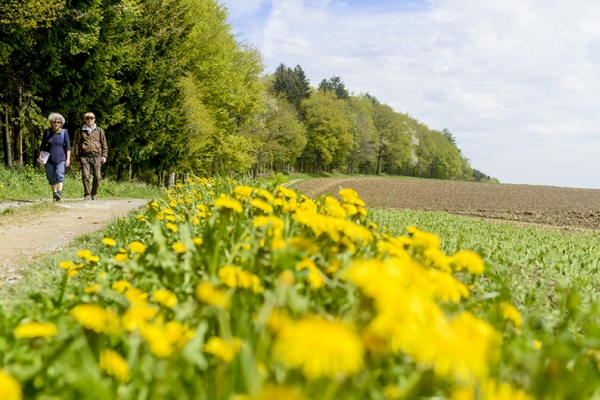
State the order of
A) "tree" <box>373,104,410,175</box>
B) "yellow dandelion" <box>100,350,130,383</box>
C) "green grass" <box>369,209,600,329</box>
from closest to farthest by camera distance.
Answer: "yellow dandelion" <box>100,350,130,383</box>
"green grass" <box>369,209,600,329</box>
"tree" <box>373,104,410,175</box>

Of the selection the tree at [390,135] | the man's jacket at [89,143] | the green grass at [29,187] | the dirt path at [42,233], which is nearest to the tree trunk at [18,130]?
the green grass at [29,187]

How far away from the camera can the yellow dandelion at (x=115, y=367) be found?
1378 millimetres

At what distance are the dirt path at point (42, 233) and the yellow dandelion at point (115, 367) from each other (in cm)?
280

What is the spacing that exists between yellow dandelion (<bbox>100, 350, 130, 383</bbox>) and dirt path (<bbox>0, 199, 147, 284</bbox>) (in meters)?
2.80

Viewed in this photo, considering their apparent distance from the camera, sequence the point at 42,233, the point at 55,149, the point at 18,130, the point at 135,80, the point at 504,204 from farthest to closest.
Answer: the point at 504,204
the point at 135,80
the point at 18,130
the point at 55,149
the point at 42,233

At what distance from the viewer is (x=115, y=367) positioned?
1374 millimetres

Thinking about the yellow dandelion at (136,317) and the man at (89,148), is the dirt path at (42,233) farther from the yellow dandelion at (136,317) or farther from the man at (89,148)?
the yellow dandelion at (136,317)

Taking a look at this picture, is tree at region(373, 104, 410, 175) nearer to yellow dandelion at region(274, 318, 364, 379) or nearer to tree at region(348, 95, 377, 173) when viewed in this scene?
tree at region(348, 95, 377, 173)

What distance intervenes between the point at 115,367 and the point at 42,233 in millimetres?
5813

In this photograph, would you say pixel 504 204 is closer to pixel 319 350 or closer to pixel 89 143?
pixel 89 143

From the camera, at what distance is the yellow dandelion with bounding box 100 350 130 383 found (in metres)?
1.38

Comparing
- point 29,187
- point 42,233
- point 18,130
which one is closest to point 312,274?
point 42,233

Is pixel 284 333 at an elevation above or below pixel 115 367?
above

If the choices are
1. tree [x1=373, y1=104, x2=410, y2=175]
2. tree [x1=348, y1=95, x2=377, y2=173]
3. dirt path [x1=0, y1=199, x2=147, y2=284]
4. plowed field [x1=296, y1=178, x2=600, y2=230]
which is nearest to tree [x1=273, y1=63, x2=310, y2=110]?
tree [x1=348, y1=95, x2=377, y2=173]
